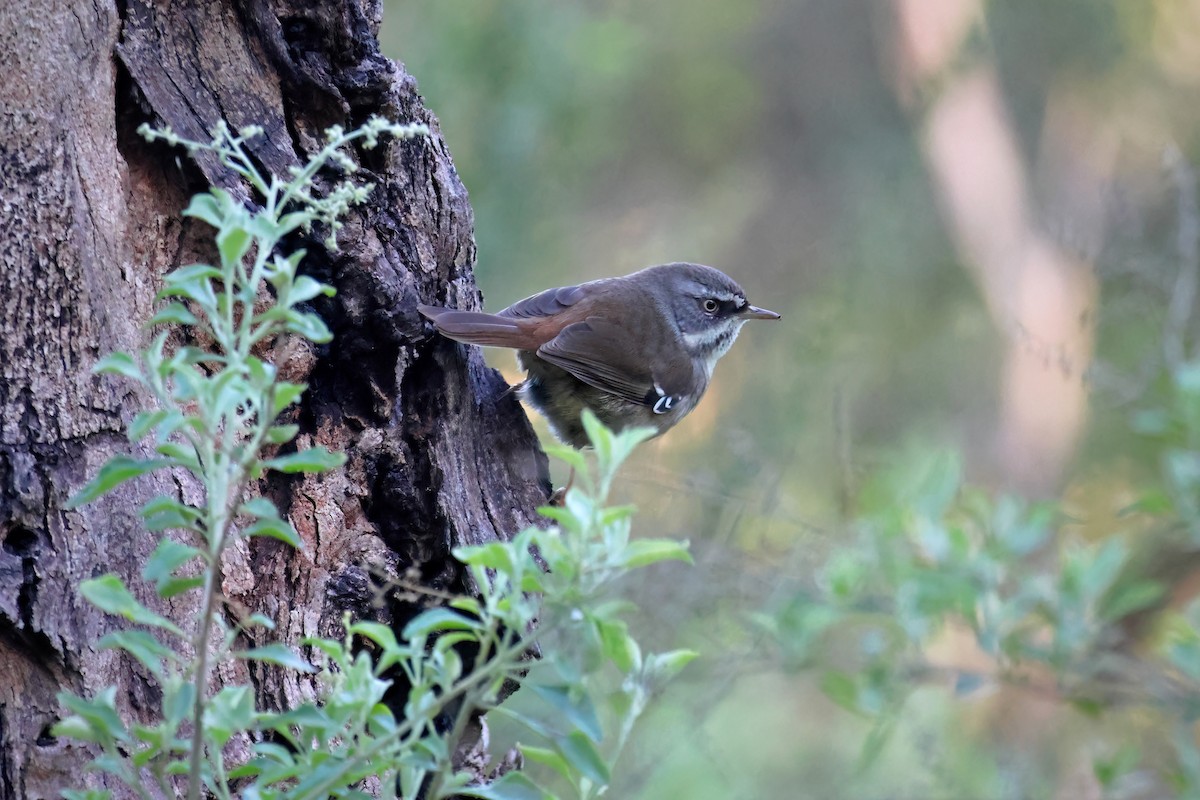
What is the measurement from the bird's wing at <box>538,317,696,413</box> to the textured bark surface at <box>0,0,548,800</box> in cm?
95

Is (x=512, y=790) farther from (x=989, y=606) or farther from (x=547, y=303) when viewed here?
(x=547, y=303)

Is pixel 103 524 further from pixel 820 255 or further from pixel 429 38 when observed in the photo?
pixel 820 255

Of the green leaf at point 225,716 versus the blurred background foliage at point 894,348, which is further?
the blurred background foliage at point 894,348

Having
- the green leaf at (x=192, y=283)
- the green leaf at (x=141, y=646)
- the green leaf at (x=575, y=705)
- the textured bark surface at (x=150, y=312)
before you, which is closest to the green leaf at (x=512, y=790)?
the green leaf at (x=575, y=705)

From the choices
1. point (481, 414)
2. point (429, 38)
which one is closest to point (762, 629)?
point (481, 414)

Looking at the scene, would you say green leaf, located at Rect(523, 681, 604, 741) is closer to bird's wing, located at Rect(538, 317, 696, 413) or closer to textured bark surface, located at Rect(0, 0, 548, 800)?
textured bark surface, located at Rect(0, 0, 548, 800)

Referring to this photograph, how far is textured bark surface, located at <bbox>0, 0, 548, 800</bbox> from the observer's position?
7.20 feet

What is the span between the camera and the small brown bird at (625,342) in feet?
14.6

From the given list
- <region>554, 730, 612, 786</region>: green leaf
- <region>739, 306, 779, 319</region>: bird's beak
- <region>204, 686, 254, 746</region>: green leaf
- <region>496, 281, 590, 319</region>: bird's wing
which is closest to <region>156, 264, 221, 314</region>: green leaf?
<region>204, 686, 254, 746</region>: green leaf

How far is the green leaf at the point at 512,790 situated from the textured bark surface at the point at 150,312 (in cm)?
88

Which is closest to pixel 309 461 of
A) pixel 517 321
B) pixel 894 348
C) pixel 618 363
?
pixel 517 321

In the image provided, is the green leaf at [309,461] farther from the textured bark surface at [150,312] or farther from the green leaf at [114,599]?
the textured bark surface at [150,312]

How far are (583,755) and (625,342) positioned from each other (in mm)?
3353

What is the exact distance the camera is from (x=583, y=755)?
1.56m
